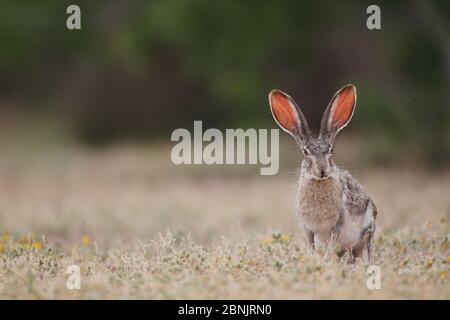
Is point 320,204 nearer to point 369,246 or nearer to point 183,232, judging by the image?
point 369,246

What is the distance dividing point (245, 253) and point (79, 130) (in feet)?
51.1

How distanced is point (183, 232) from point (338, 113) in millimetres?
3265

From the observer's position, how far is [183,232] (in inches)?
377

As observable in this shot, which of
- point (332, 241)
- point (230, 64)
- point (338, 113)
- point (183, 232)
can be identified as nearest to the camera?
point (332, 241)

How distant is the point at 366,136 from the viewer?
16625mm

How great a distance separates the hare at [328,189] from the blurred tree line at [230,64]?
8126 mm

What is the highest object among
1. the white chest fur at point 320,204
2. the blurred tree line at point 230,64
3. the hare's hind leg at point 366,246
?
the blurred tree line at point 230,64

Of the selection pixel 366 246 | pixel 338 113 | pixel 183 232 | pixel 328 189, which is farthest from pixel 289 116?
pixel 183 232

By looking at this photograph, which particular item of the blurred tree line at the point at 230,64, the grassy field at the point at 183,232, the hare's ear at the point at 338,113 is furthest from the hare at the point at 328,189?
the blurred tree line at the point at 230,64

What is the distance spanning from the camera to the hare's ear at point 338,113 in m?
6.83

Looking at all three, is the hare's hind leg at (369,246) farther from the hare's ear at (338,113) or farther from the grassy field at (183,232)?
the hare's ear at (338,113)

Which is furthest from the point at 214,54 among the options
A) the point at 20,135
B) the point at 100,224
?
the point at 20,135

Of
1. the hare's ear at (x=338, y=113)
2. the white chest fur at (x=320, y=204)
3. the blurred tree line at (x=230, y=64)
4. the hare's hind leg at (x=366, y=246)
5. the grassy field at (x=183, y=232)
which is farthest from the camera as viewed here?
the blurred tree line at (x=230, y=64)
